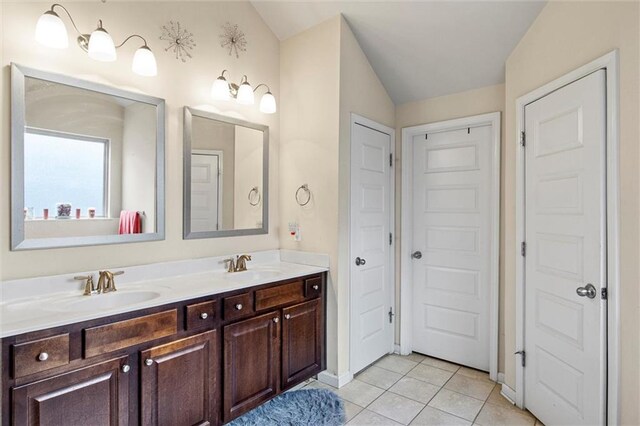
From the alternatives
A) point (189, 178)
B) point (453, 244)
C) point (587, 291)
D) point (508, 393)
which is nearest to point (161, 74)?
point (189, 178)

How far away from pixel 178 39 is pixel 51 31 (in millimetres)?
794

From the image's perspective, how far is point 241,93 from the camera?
8.58 feet

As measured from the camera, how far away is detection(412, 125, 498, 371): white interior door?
9.53 ft

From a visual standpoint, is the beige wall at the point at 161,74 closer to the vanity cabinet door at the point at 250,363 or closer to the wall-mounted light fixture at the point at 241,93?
the wall-mounted light fixture at the point at 241,93

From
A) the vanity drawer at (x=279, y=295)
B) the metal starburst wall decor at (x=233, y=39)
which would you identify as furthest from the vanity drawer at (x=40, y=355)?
the metal starburst wall decor at (x=233, y=39)

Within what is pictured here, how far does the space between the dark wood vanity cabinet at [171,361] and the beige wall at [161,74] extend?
560 mm

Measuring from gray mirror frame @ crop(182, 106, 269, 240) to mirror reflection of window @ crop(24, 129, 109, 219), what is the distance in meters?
0.49

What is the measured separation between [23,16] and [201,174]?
121 cm

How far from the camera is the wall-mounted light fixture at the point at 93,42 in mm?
1704

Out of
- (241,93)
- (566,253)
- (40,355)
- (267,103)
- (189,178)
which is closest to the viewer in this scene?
(40,355)

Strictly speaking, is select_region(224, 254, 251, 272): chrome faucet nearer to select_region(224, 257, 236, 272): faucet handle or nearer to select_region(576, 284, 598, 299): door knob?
select_region(224, 257, 236, 272): faucet handle

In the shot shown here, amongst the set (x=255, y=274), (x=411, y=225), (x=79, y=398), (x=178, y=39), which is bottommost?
(x=79, y=398)

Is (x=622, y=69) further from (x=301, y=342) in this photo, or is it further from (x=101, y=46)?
(x=101, y=46)

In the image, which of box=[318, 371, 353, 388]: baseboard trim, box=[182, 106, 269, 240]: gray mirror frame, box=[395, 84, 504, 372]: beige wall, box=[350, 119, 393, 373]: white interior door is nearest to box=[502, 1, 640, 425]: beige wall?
box=[395, 84, 504, 372]: beige wall
